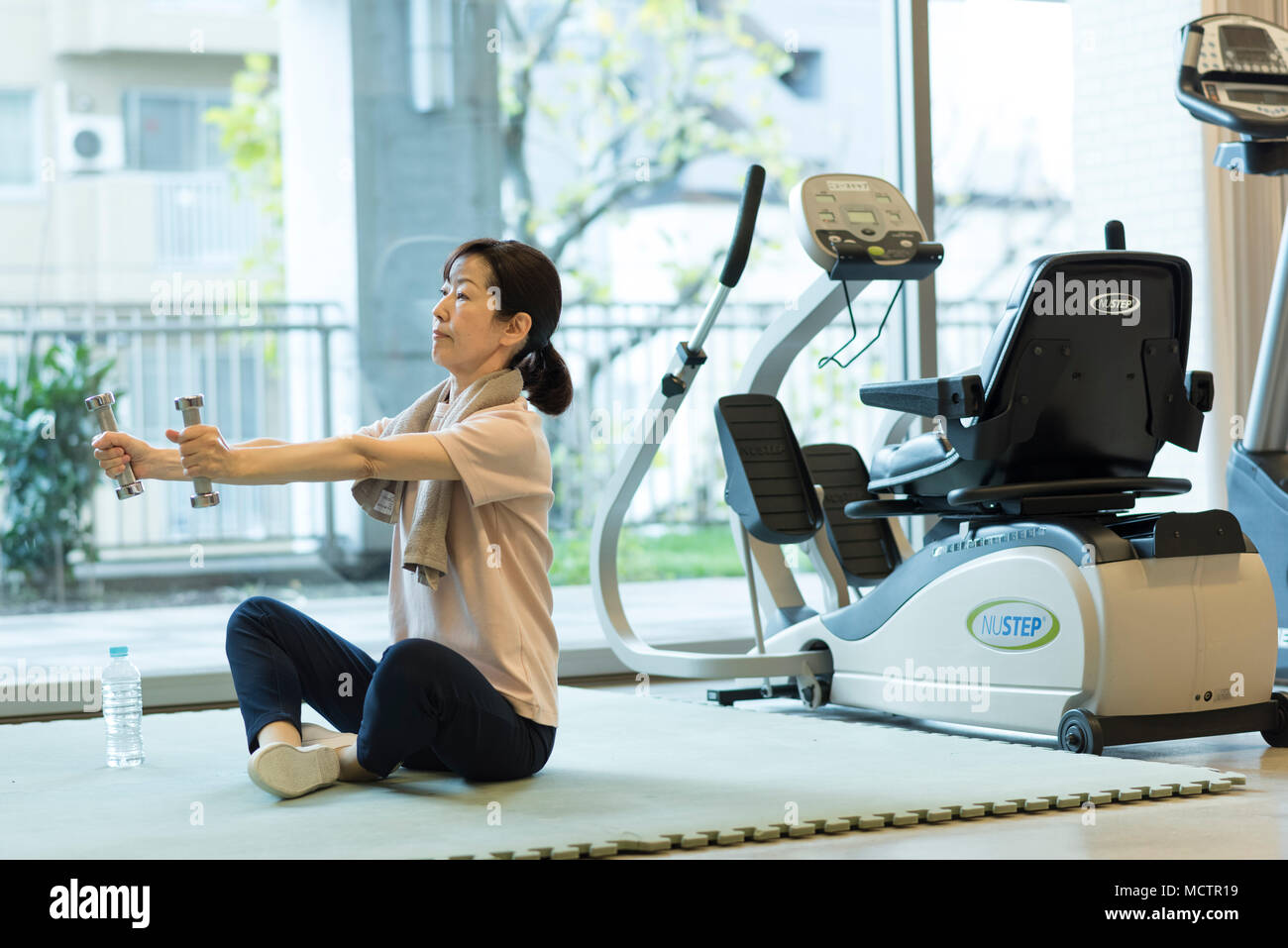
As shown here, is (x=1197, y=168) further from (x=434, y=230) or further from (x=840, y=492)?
(x=434, y=230)

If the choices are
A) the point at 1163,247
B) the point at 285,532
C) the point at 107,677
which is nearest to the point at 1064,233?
the point at 1163,247

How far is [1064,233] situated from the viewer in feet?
20.5

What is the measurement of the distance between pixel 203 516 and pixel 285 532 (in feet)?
1.15

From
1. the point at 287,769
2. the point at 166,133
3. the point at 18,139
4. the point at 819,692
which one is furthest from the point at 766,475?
the point at 18,139

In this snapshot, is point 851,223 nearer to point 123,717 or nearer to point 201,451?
point 201,451

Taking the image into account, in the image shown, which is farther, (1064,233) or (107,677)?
(1064,233)

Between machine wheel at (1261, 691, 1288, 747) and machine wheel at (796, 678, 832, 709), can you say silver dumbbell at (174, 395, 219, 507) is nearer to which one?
machine wheel at (796, 678, 832, 709)

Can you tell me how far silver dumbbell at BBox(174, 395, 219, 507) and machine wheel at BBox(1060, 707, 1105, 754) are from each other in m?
1.54

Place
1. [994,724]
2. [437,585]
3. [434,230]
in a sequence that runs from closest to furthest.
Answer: [437,585] → [994,724] → [434,230]

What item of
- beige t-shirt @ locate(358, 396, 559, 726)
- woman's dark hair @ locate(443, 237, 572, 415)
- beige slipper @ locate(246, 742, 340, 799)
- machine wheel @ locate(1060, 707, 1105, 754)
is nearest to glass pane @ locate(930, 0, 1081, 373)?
machine wheel @ locate(1060, 707, 1105, 754)

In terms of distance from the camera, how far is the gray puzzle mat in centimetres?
199

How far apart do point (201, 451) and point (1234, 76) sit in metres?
2.42

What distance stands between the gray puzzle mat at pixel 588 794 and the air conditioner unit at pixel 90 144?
6.89 ft
